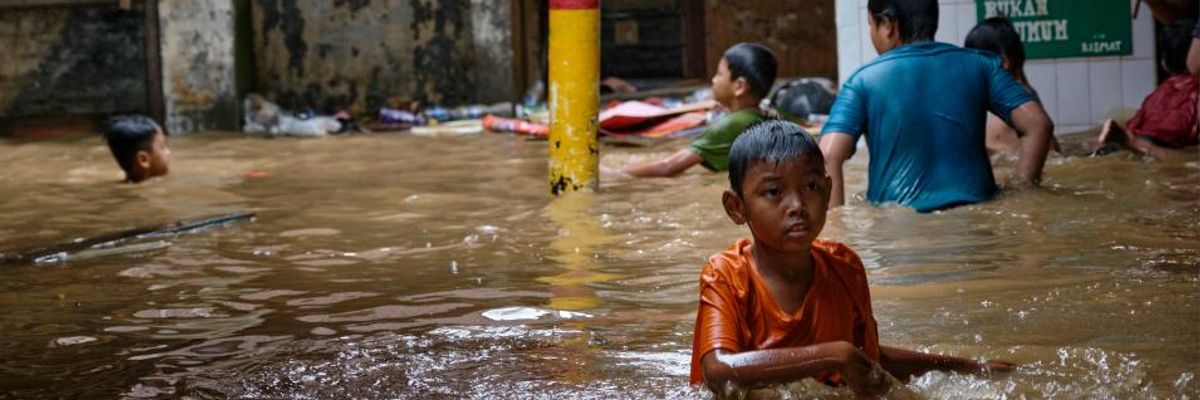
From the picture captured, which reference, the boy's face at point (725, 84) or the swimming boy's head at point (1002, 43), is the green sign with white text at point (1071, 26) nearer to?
the swimming boy's head at point (1002, 43)

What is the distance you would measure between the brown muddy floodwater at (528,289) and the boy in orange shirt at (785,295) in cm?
12

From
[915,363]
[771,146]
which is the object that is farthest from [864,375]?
[771,146]

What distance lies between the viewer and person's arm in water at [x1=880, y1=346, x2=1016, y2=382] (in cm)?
411

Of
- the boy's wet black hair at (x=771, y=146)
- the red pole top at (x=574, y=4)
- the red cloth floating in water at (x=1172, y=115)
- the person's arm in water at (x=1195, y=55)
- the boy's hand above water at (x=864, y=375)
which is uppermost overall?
the red pole top at (x=574, y=4)

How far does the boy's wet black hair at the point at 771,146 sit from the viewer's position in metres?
3.82

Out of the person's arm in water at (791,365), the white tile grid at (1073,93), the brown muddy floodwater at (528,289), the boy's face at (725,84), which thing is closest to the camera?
the person's arm in water at (791,365)

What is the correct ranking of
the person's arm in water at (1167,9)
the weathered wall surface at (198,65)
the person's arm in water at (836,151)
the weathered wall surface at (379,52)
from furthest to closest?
the weathered wall surface at (379,52) → the weathered wall surface at (198,65) → the person's arm in water at (1167,9) → the person's arm in water at (836,151)

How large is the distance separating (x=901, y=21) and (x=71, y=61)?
976 centimetres

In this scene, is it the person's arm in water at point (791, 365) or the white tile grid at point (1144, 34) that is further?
the white tile grid at point (1144, 34)

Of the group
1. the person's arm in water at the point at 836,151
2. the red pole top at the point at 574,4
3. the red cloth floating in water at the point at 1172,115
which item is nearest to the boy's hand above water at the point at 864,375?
the person's arm in water at the point at 836,151

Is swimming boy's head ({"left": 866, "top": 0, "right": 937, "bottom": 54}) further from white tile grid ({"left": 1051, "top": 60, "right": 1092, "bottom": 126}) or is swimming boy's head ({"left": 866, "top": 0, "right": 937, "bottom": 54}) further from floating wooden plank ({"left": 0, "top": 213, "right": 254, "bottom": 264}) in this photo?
white tile grid ({"left": 1051, "top": 60, "right": 1092, "bottom": 126})

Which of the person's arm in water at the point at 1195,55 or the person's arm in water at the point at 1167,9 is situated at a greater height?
the person's arm in water at the point at 1167,9

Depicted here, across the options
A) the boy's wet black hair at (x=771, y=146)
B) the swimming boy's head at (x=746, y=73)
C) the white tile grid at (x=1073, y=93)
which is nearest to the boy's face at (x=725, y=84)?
the swimming boy's head at (x=746, y=73)

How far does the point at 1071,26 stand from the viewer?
11.0 meters
